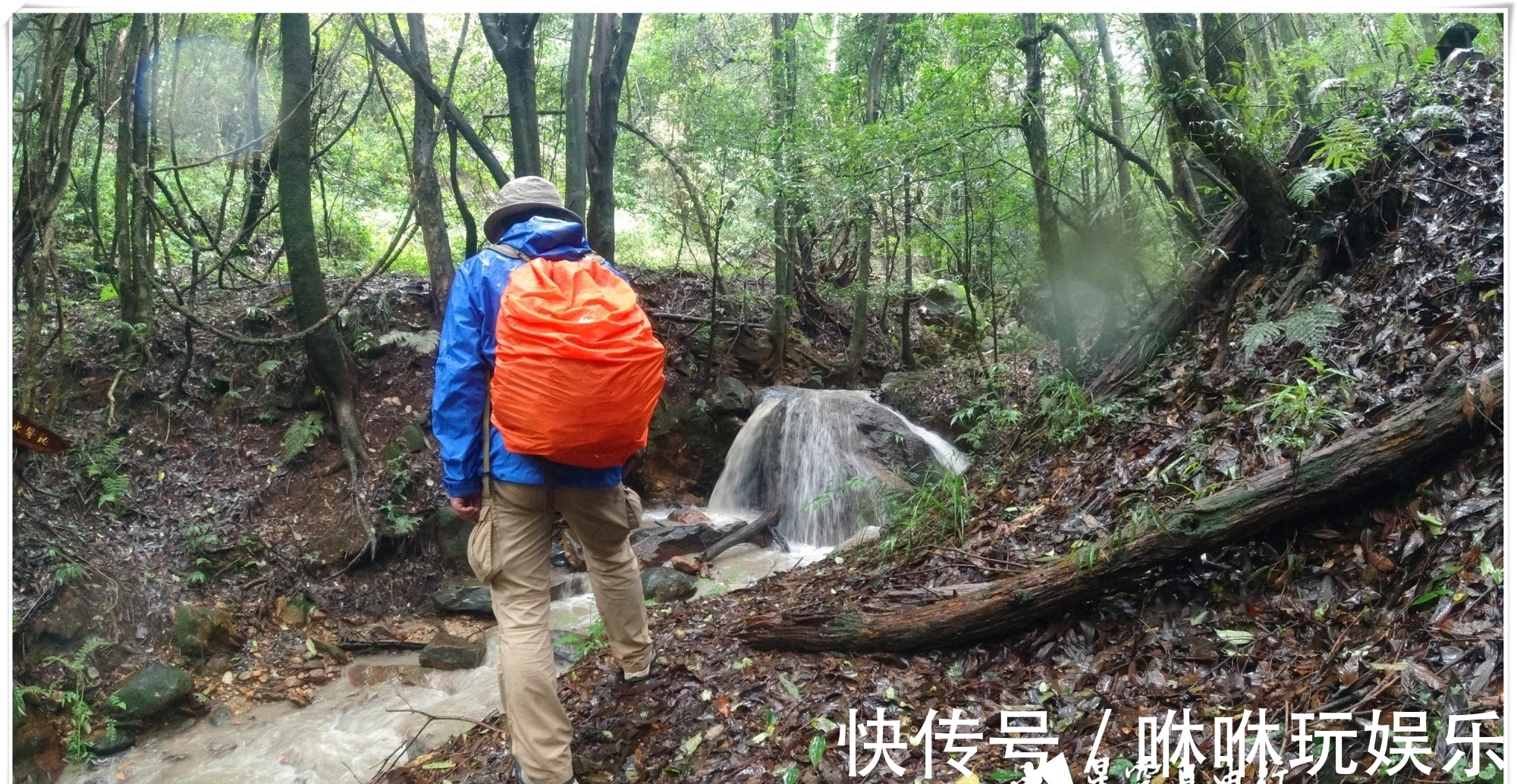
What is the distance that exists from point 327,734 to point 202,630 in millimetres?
1334

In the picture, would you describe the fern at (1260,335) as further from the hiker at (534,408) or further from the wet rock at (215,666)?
the wet rock at (215,666)

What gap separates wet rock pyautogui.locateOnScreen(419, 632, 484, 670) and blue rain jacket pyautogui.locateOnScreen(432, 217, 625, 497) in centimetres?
300

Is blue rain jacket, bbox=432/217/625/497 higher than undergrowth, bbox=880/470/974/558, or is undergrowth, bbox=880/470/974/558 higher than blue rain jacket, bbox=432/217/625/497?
blue rain jacket, bbox=432/217/625/497

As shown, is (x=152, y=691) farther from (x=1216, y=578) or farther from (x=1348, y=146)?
(x=1348, y=146)

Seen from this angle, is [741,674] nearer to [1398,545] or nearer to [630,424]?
[630,424]

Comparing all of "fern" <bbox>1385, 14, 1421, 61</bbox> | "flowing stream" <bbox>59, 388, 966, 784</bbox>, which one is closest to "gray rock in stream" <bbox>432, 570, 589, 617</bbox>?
"flowing stream" <bbox>59, 388, 966, 784</bbox>

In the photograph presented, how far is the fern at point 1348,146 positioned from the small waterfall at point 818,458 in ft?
13.1

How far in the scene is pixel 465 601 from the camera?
6.02 meters

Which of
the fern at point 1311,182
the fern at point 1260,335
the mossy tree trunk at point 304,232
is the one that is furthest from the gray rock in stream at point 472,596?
the fern at point 1311,182

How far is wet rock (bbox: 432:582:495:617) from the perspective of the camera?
5988 mm

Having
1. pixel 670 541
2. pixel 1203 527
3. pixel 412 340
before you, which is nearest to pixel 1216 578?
pixel 1203 527

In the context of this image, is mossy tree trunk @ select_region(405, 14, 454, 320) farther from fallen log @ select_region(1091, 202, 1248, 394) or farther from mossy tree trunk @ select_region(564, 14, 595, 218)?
fallen log @ select_region(1091, 202, 1248, 394)

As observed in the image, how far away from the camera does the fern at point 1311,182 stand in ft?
13.5
